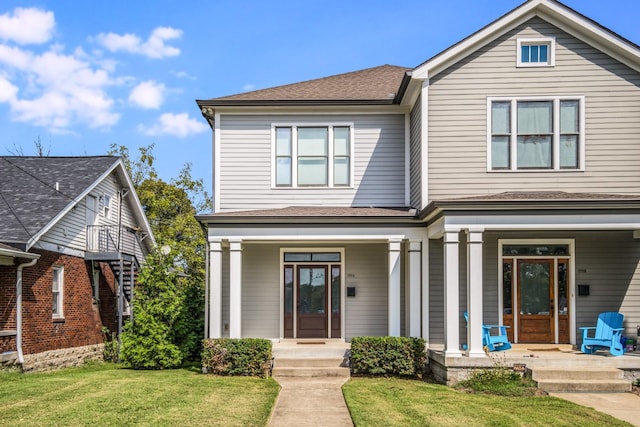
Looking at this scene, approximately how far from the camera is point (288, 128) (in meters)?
15.9

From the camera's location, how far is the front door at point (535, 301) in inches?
575

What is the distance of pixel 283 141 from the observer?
15898 millimetres

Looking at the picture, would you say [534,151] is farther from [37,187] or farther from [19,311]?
[37,187]

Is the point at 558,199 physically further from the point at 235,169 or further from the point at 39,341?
the point at 39,341

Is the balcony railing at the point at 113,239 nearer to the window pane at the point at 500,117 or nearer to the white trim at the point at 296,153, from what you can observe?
the white trim at the point at 296,153

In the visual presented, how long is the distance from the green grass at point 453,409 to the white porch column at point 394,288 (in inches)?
89.5

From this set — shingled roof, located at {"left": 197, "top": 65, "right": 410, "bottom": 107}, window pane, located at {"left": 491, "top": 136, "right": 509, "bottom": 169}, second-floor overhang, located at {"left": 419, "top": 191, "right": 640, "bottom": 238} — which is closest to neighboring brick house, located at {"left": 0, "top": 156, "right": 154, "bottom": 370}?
shingled roof, located at {"left": 197, "top": 65, "right": 410, "bottom": 107}

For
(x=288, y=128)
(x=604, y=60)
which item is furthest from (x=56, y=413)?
(x=604, y=60)

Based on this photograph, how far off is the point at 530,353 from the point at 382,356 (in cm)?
298

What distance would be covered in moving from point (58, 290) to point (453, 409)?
1188cm

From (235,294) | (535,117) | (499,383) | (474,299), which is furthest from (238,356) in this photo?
(535,117)

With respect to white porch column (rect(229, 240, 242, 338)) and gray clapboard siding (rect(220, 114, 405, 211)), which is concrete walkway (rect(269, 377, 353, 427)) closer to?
white porch column (rect(229, 240, 242, 338))

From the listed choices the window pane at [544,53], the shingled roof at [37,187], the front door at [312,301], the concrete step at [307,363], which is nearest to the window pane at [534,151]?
the window pane at [544,53]

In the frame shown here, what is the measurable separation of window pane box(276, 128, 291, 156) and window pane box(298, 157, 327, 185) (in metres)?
0.41
